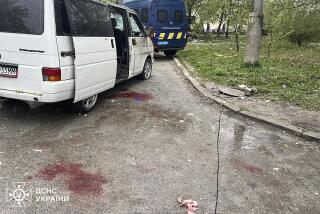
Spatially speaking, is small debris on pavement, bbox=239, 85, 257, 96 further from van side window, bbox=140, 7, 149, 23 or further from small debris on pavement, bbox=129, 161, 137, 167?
van side window, bbox=140, 7, 149, 23

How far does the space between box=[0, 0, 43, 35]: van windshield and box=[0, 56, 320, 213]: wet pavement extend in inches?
58.6

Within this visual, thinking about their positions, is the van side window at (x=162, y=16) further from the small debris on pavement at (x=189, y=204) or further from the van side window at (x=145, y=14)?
the small debris on pavement at (x=189, y=204)

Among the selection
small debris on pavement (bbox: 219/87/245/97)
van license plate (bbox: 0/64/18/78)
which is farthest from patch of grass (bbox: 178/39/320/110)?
van license plate (bbox: 0/64/18/78)

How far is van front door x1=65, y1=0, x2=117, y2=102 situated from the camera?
5.05 metres

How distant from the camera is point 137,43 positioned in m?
7.93

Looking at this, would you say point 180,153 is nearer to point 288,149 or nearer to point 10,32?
point 288,149

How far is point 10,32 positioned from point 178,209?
3.48m

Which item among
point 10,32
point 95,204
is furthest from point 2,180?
point 10,32

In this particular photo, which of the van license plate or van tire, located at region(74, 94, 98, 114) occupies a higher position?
the van license plate

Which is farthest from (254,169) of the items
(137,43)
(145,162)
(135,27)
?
(135,27)

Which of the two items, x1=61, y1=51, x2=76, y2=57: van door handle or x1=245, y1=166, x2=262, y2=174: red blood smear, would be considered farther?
x1=61, y1=51, x2=76, y2=57: van door handle

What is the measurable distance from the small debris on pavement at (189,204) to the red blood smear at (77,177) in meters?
0.85

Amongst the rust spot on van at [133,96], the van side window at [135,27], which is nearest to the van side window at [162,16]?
the van side window at [135,27]

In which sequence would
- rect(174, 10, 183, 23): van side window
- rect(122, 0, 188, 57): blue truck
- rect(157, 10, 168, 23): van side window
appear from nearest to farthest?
rect(122, 0, 188, 57): blue truck, rect(157, 10, 168, 23): van side window, rect(174, 10, 183, 23): van side window
